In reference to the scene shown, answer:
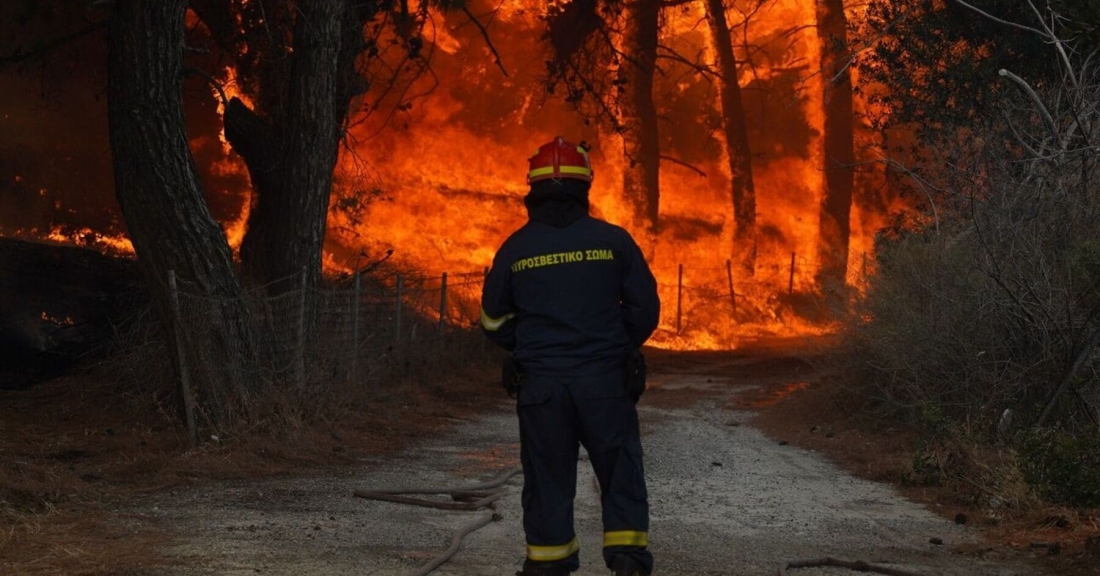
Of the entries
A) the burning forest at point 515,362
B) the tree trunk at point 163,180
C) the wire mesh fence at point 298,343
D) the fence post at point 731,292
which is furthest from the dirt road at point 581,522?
the fence post at point 731,292

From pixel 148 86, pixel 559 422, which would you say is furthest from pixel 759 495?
pixel 148 86

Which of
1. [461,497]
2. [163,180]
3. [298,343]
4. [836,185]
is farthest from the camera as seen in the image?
[836,185]

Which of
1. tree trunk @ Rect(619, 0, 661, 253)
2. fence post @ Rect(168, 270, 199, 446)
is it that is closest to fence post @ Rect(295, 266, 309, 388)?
fence post @ Rect(168, 270, 199, 446)

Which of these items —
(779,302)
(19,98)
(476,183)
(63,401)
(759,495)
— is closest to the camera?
(759,495)

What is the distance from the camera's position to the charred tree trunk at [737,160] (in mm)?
36250

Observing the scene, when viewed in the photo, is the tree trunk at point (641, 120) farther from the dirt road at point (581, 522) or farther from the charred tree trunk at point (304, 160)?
the dirt road at point (581, 522)

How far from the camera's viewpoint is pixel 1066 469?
8906 millimetres

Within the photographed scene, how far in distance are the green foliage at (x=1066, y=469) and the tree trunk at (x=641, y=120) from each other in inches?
885

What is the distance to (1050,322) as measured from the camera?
11.2 m

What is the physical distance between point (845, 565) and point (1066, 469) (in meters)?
2.31

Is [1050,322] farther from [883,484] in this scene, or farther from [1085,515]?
[1085,515]

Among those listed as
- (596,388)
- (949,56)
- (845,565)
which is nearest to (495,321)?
(596,388)

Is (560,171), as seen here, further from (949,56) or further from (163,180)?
(949,56)

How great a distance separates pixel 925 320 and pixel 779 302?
24.6 meters
